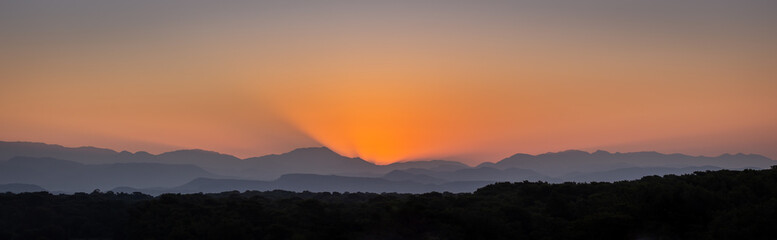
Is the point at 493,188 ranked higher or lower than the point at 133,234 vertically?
higher

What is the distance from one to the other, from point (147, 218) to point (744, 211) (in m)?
34.7

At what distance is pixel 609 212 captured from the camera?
34.4 meters

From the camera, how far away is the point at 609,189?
42.7 metres

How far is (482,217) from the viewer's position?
35406mm

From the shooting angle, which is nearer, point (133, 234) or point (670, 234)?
point (670, 234)

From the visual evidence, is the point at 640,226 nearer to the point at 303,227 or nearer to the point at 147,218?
the point at 303,227

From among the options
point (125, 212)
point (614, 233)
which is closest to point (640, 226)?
point (614, 233)

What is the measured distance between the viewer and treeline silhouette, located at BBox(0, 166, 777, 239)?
32.9 meters

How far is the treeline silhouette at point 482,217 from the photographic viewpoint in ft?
108

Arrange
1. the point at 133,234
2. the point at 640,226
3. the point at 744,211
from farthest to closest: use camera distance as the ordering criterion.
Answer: the point at 133,234 → the point at 640,226 → the point at 744,211

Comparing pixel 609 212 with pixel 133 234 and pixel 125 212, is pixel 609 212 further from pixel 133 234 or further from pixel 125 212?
pixel 125 212

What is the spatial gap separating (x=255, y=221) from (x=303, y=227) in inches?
154

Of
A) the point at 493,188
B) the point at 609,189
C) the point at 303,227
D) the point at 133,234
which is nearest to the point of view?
the point at 303,227

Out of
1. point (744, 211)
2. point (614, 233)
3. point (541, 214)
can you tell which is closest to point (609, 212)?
point (614, 233)
